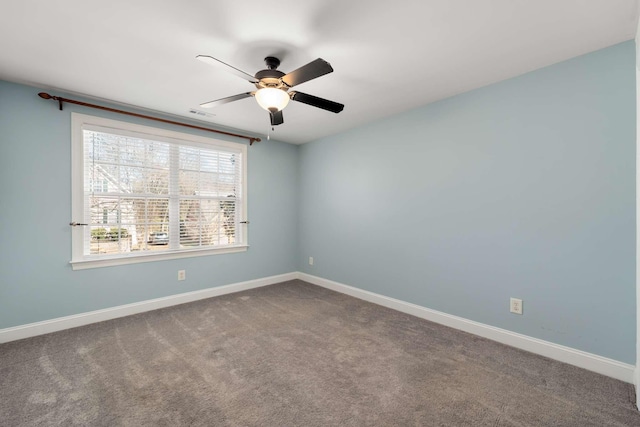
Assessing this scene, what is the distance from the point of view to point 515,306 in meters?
2.46

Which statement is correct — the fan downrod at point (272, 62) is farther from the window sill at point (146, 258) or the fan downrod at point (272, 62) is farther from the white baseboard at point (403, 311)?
the white baseboard at point (403, 311)

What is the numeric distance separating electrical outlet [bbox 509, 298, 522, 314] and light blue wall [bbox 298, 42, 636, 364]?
5 cm

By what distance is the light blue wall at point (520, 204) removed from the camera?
2004 mm

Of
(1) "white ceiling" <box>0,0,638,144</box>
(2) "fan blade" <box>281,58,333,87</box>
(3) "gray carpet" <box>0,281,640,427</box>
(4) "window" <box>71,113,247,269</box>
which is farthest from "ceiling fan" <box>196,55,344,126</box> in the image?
(3) "gray carpet" <box>0,281,640,427</box>

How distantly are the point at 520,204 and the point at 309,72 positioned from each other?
2106mm

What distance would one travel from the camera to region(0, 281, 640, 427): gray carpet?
1633 millimetres

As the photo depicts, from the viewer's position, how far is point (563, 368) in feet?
6.93

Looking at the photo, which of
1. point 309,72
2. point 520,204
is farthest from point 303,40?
point 520,204

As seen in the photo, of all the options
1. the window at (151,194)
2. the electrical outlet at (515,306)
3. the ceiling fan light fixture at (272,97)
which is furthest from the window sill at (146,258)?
the electrical outlet at (515,306)

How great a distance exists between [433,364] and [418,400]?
1.61 feet

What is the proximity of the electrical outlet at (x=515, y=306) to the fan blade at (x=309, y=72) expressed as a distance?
8.08ft

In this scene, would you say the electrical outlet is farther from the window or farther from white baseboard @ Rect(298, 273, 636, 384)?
the window

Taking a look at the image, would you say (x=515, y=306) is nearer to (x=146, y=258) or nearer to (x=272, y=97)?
(x=272, y=97)

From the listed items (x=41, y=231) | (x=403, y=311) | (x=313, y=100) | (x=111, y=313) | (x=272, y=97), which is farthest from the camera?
(x=403, y=311)
